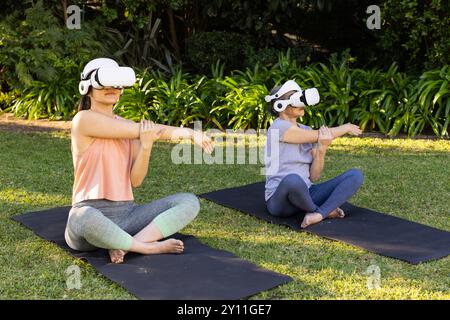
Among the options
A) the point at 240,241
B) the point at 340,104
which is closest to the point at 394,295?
the point at 240,241

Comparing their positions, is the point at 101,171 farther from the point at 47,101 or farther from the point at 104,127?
the point at 47,101

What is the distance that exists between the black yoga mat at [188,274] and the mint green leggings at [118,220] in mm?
116

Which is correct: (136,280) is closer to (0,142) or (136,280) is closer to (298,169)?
(298,169)

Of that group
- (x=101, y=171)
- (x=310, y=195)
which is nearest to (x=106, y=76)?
(x=101, y=171)

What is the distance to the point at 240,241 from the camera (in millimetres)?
4543

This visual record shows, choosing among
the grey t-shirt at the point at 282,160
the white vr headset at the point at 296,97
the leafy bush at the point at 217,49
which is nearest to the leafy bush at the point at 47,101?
the leafy bush at the point at 217,49

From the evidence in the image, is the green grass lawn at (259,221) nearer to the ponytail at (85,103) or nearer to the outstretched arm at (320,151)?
the outstretched arm at (320,151)

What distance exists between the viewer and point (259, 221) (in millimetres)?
4949

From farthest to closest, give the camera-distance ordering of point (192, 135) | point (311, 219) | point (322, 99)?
point (322, 99)
point (311, 219)
point (192, 135)

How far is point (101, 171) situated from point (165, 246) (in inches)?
22.3

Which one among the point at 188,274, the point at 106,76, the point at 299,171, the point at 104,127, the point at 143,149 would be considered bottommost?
the point at 188,274

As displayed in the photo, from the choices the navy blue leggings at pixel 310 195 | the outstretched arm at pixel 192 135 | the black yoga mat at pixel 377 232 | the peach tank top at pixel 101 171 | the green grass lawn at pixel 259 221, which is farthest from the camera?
the navy blue leggings at pixel 310 195

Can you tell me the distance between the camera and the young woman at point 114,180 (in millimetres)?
4039

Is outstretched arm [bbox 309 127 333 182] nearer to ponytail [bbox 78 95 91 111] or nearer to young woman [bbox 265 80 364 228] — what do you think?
young woman [bbox 265 80 364 228]
